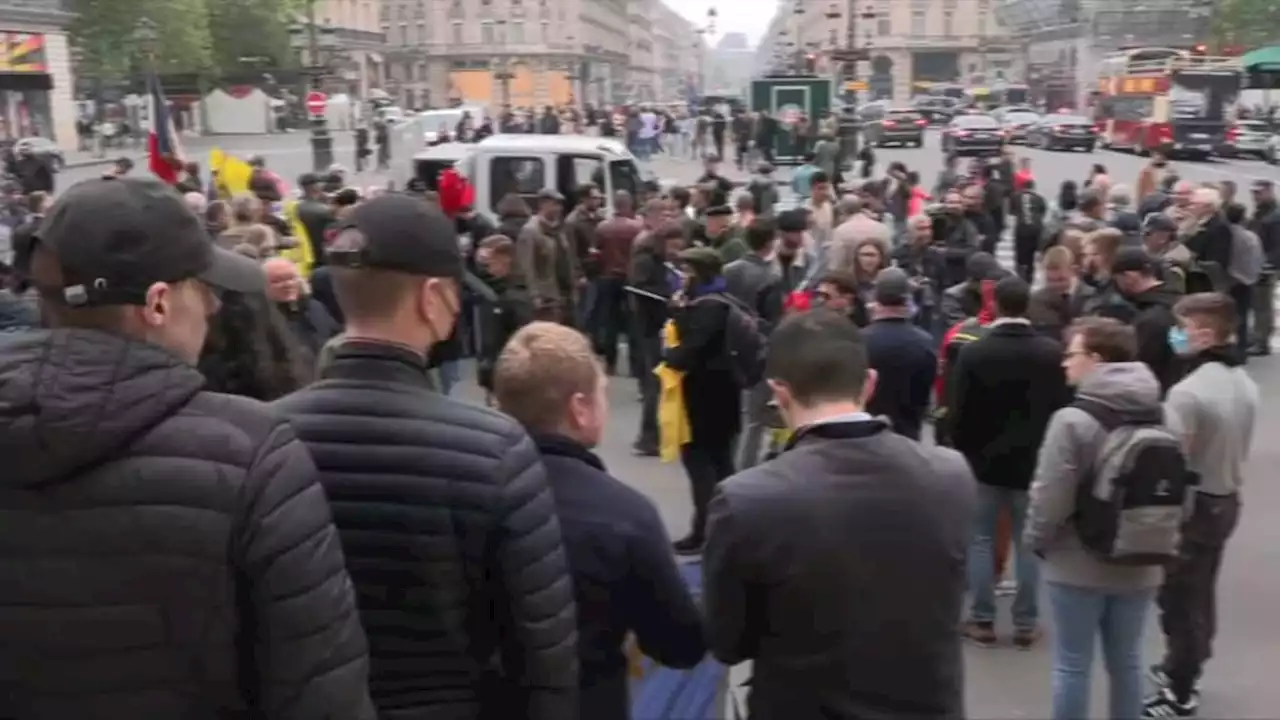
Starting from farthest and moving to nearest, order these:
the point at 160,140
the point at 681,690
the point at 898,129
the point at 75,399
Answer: the point at 898,129
the point at 160,140
the point at 681,690
the point at 75,399

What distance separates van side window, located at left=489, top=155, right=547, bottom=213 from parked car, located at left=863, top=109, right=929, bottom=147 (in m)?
34.4

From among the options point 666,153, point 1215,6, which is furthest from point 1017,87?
point 666,153

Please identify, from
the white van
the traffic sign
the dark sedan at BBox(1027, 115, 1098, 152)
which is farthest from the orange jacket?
the dark sedan at BBox(1027, 115, 1098, 152)

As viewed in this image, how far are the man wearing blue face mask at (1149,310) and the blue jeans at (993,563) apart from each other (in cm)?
123

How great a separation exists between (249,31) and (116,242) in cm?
7249

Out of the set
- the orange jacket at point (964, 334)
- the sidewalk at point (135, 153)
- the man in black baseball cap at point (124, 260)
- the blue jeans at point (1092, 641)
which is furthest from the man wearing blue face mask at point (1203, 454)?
the sidewalk at point (135, 153)

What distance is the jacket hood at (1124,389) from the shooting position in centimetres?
459

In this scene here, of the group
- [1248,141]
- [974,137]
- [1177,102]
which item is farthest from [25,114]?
[1248,141]

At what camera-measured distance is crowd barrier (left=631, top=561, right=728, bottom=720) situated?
11.5 feet

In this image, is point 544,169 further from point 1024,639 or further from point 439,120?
point 439,120

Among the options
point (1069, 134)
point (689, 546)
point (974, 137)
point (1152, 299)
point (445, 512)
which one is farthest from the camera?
point (1069, 134)

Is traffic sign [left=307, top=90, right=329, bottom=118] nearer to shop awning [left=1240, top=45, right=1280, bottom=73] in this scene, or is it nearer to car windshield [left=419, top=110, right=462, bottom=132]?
→ car windshield [left=419, top=110, right=462, bottom=132]

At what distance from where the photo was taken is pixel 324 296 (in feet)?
25.9

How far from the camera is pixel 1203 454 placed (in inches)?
203
